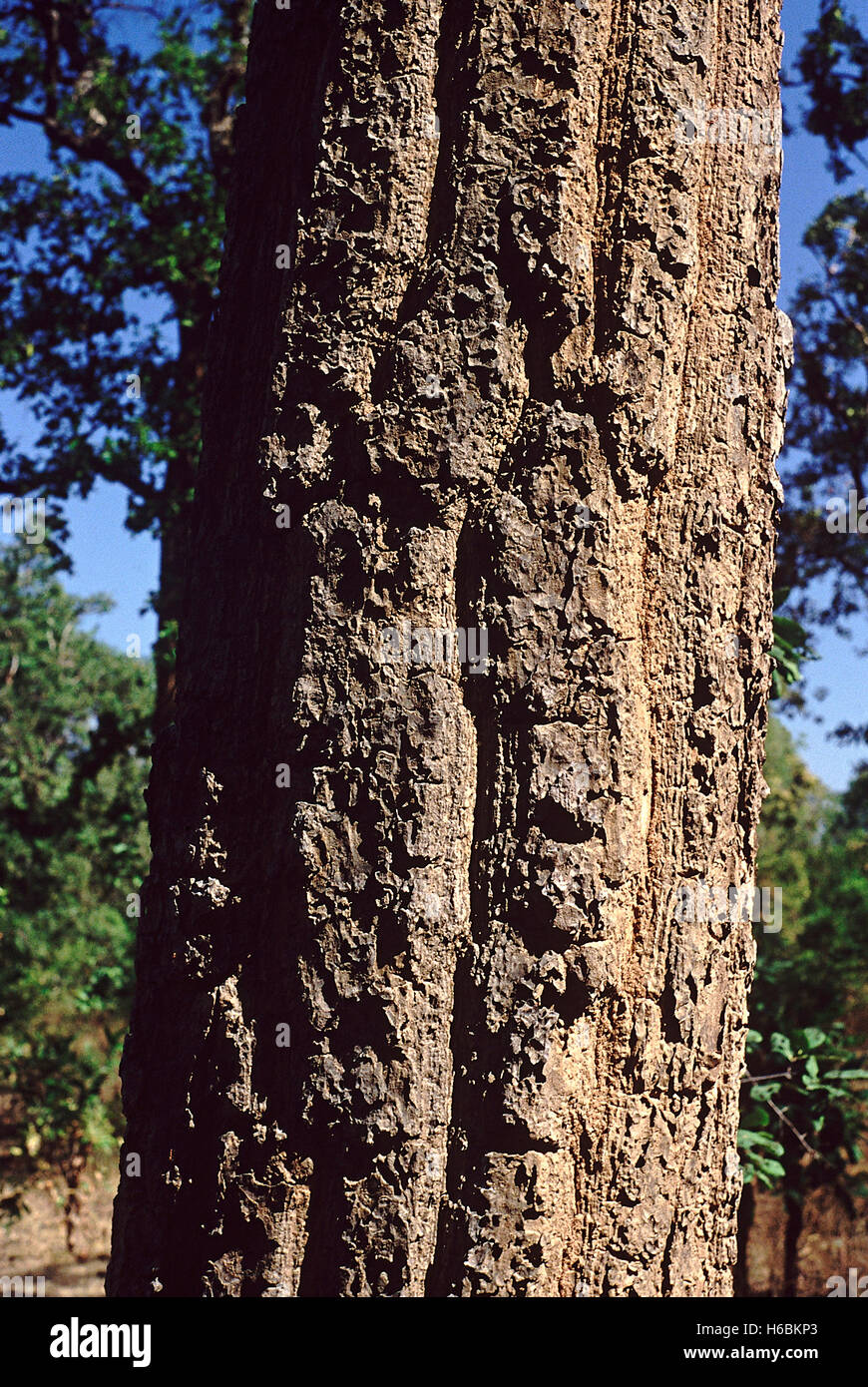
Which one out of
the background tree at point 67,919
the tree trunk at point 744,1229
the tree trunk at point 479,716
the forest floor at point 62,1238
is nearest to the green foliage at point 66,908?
the background tree at point 67,919

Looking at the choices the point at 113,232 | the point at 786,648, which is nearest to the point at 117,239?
the point at 113,232

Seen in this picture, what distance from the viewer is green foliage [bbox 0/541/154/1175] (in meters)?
7.41

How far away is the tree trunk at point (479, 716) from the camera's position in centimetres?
135

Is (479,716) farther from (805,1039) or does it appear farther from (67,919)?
(67,919)

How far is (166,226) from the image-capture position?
6.47 meters

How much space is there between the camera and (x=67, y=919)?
12242mm

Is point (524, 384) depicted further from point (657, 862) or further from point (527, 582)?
point (657, 862)

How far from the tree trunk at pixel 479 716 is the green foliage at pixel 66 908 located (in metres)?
4.90

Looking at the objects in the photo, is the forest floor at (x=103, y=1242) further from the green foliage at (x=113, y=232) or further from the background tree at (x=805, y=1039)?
the green foliage at (x=113, y=232)

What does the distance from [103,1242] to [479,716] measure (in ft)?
30.5

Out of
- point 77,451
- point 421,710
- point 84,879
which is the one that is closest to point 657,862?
point 421,710

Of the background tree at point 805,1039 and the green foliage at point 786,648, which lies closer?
the green foliage at point 786,648

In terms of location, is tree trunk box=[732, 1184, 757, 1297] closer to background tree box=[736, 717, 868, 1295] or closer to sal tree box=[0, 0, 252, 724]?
background tree box=[736, 717, 868, 1295]

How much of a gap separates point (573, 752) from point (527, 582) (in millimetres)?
232
